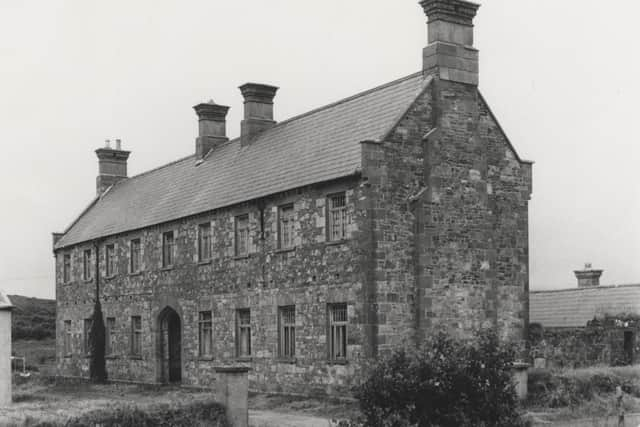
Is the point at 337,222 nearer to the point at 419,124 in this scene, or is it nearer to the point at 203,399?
the point at 419,124

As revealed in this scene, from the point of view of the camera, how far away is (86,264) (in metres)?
42.5

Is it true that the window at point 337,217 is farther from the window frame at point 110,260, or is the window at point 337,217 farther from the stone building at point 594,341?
the window frame at point 110,260

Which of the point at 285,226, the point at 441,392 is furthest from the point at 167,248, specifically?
the point at 441,392

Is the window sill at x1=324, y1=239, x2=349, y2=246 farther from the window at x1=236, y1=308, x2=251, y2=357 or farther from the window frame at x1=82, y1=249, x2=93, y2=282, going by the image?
the window frame at x1=82, y1=249, x2=93, y2=282

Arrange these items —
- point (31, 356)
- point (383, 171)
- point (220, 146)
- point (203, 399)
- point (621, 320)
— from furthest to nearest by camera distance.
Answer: point (31, 356), point (220, 146), point (621, 320), point (383, 171), point (203, 399)

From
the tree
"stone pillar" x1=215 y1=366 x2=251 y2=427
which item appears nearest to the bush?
"stone pillar" x1=215 y1=366 x2=251 y2=427

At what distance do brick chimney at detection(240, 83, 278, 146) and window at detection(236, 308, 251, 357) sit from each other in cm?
703

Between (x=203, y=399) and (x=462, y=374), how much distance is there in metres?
5.74

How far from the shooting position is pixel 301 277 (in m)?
27.5

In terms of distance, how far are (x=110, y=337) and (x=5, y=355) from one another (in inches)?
611

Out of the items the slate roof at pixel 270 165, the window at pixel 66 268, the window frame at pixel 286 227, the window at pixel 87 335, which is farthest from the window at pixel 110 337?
the window frame at pixel 286 227

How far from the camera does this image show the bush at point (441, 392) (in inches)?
619

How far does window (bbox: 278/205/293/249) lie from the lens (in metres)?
28.3

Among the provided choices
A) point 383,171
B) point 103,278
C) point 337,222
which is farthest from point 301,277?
point 103,278
